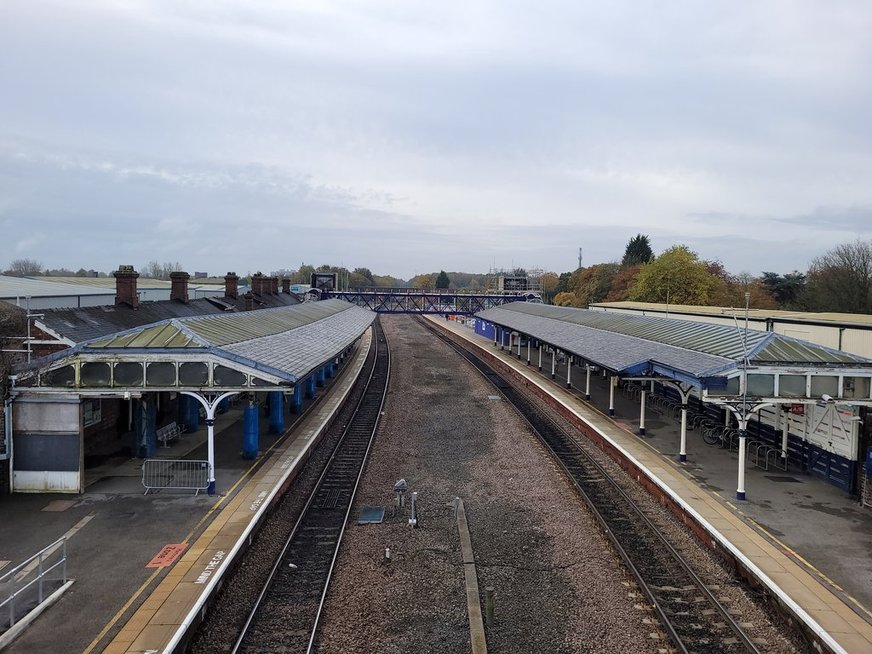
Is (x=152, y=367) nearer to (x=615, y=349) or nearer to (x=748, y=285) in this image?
(x=615, y=349)

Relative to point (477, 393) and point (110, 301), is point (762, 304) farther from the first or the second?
point (110, 301)

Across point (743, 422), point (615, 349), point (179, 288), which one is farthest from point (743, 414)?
point (179, 288)

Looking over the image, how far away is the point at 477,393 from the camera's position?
33125 mm

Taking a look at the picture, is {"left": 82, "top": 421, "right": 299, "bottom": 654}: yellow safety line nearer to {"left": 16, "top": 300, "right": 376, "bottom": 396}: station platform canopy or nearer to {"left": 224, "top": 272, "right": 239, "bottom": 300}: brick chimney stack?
{"left": 16, "top": 300, "right": 376, "bottom": 396}: station platform canopy

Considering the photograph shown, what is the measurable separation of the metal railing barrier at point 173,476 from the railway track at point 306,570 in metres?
3.12

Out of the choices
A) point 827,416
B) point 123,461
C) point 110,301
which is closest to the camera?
point 827,416

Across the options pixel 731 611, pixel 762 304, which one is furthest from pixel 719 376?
pixel 762 304

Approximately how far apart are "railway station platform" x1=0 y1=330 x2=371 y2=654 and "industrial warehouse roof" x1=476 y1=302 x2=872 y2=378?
12.7 m

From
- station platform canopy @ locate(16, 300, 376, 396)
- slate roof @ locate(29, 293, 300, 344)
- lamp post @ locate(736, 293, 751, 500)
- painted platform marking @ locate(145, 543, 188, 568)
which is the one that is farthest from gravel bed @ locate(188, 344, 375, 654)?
lamp post @ locate(736, 293, 751, 500)

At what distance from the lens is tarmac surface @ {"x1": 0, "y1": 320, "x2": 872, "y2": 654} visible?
960cm

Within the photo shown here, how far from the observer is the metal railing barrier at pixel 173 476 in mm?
15370

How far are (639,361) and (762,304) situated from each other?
50170mm

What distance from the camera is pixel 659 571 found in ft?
38.9

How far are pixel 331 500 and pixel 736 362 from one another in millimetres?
11853
